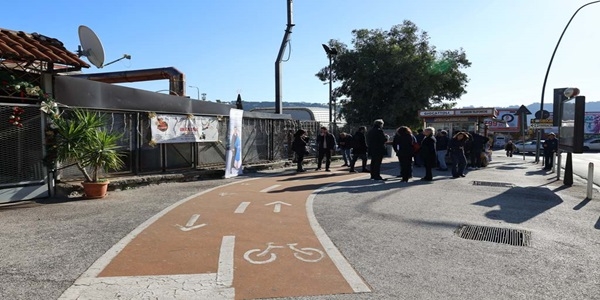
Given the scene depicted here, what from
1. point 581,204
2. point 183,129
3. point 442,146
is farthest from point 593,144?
point 183,129

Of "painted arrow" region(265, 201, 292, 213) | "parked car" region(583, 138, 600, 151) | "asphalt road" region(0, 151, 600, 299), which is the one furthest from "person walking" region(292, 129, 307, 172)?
"parked car" region(583, 138, 600, 151)

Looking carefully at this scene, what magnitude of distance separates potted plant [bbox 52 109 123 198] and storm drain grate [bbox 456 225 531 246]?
7196 mm

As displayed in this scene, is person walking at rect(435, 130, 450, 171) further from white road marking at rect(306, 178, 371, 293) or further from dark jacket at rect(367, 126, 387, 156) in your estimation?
white road marking at rect(306, 178, 371, 293)

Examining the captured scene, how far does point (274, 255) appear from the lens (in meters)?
5.15

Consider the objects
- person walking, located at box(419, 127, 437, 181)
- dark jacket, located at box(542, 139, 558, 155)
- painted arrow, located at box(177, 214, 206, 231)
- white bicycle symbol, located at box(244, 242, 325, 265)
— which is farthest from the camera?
dark jacket, located at box(542, 139, 558, 155)

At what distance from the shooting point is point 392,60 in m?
28.2

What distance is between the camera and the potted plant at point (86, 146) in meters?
8.84

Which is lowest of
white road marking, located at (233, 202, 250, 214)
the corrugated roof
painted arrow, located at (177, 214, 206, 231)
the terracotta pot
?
painted arrow, located at (177, 214, 206, 231)

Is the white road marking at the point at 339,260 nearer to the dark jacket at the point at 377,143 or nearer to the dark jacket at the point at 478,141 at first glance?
the dark jacket at the point at 377,143

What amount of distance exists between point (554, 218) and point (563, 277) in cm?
355

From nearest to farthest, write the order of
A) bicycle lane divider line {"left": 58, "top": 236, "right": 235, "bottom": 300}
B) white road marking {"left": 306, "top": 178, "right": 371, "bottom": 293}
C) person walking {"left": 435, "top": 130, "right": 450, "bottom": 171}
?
bicycle lane divider line {"left": 58, "top": 236, "right": 235, "bottom": 300}
white road marking {"left": 306, "top": 178, "right": 371, "bottom": 293}
person walking {"left": 435, "top": 130, "right": 450, "bottom": 171}

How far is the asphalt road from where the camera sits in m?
4.27

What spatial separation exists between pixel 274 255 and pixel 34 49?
7200mm

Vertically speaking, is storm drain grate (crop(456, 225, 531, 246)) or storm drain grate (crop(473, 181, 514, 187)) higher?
storm drain grate (crop(473, 181, 514, 187))
